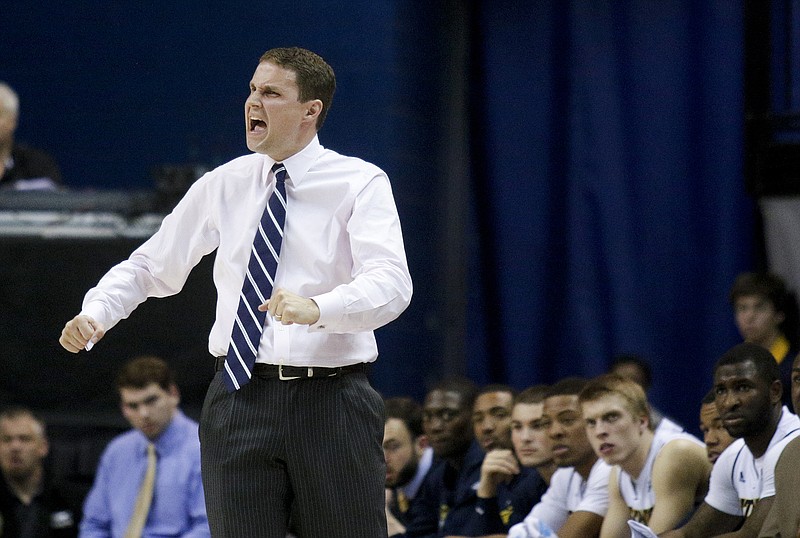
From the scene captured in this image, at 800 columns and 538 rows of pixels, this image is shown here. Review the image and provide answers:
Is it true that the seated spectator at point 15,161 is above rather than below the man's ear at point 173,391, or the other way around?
above

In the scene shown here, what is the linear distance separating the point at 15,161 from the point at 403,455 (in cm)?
264

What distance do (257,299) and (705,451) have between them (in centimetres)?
254

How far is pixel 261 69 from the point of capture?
10.4ft

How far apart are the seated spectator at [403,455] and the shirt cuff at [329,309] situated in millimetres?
3323

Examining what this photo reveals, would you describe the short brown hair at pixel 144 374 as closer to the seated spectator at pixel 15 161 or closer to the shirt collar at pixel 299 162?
the seated spectator at pixel 15 161

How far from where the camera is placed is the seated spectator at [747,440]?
4352mm

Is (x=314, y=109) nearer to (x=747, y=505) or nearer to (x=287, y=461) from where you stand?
(x=287, y=461)

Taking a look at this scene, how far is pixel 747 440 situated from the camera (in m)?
4.44

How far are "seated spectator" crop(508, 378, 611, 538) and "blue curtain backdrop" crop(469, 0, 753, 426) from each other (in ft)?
7.41

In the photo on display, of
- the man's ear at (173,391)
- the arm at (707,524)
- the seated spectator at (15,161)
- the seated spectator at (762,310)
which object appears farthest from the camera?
the seated spectator at (15,161)

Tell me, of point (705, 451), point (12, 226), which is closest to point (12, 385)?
point (12, 226)

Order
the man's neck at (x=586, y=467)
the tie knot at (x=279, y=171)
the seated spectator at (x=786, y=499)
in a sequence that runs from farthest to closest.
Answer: the man's neck at (x=586, y=467) → the seated spectator at (x=786, y=499) → the tie knot at (x=279, y=171)

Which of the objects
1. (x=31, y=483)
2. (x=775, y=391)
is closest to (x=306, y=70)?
(x=775, y=391)

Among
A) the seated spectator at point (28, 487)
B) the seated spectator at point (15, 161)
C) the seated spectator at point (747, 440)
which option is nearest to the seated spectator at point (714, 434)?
the seated spectator at point (747, 440)
